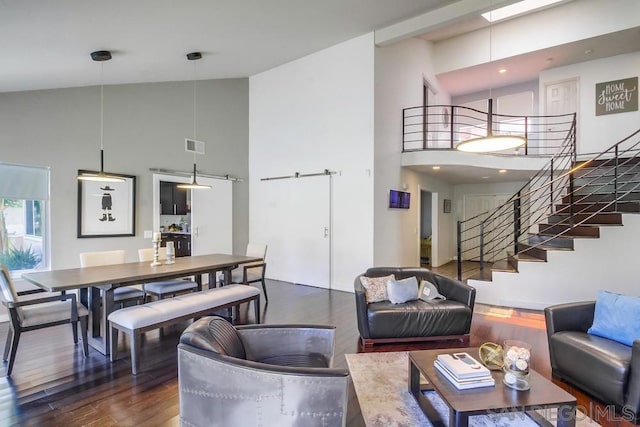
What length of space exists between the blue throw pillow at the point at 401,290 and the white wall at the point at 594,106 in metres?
6.39

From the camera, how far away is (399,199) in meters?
6.12

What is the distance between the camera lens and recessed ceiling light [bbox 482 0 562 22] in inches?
254

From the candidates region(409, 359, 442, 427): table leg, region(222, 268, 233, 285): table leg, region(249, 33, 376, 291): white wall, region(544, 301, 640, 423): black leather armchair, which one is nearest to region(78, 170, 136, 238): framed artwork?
region(222, 268, 233, 285): table leg

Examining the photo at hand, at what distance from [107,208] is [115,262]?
124 cm

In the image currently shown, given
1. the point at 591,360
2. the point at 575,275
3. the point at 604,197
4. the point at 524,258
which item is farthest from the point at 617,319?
the point at 604,197

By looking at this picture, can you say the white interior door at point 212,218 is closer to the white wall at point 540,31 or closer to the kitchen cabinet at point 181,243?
the kitchen cabinet at point 181,243

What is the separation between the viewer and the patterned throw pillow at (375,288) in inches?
141

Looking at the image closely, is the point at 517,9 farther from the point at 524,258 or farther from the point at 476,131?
the point at 524,258

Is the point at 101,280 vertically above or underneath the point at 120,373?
above

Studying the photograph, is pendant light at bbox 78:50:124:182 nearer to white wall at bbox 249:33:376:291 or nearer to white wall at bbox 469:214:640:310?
white wall at bbox 249:33:376:291

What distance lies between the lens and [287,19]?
4.64m

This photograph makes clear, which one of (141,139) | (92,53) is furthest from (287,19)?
(141,139)

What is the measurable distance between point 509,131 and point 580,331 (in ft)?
23.1

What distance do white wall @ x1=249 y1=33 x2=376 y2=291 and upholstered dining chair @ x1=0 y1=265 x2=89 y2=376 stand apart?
13.0ft
